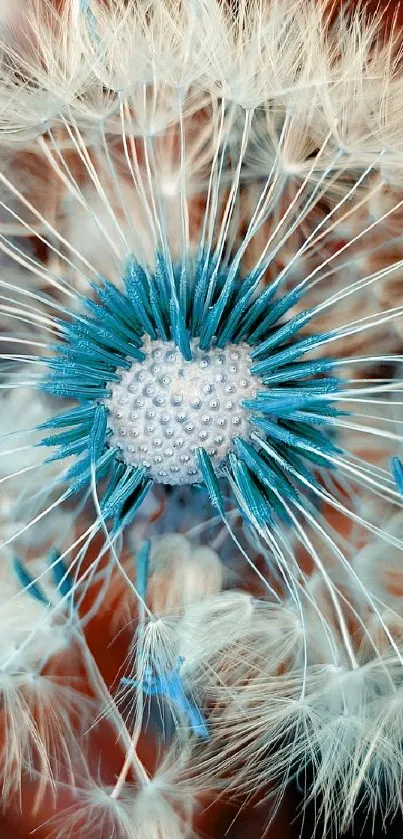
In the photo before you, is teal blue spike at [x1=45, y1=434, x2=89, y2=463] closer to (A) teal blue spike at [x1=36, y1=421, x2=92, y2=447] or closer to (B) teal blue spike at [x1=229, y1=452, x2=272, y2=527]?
(A) teal blue spike at [x1=36, y1=421, x2=92, y2=447]

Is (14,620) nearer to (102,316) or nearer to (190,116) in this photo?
(102,316)

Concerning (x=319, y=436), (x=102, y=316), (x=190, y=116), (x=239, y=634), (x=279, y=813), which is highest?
(x=190, y=116)

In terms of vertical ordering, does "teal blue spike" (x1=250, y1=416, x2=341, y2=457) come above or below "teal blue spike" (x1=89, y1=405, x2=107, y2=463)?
below

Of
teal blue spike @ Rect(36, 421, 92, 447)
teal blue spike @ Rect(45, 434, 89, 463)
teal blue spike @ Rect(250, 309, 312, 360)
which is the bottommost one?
teal blue spike @ Rect(45, 434, 89, 463)

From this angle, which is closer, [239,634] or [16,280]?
[239,634]

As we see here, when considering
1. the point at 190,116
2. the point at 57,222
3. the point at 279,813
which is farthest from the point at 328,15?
the point at 279,813

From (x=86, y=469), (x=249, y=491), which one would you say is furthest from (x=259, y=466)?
(x=86, y=469)

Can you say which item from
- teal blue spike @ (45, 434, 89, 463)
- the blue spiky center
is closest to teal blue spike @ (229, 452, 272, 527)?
the blue spiky center

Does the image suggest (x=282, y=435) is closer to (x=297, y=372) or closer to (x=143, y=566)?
(x=297, y=372)
